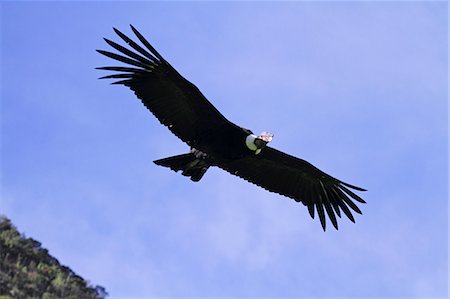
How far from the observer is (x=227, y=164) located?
18.1 m

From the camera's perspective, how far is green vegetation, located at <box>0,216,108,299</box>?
3225 centimetres

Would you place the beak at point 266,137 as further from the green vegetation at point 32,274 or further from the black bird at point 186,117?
the green vegetation at point 32,274

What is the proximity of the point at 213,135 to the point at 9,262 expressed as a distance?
19212mm

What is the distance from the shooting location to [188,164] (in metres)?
17.1

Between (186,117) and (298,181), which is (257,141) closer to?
(186,117)

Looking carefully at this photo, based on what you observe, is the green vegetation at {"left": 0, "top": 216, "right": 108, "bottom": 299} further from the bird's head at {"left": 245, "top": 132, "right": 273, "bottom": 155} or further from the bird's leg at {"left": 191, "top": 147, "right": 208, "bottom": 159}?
the bird's head at {"left": 245, "top": 132, "right": 273, "bottom": 155}

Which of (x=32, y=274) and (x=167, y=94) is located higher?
(x=32, y=274)

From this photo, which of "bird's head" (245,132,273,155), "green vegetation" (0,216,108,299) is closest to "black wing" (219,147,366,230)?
"bird's head" (245,132,273,155)

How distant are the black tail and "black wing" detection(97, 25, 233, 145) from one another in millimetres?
299

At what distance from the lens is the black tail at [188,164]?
17000 mm

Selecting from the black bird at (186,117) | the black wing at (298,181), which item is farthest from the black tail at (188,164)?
the black wing at (298,181)

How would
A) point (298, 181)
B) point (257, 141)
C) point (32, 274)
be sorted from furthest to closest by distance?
point (32, 274) < point (298, 181) < point (257, 141)

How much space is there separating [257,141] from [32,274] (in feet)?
62.4

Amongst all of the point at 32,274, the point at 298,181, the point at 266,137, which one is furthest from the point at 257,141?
the point at 32,274
